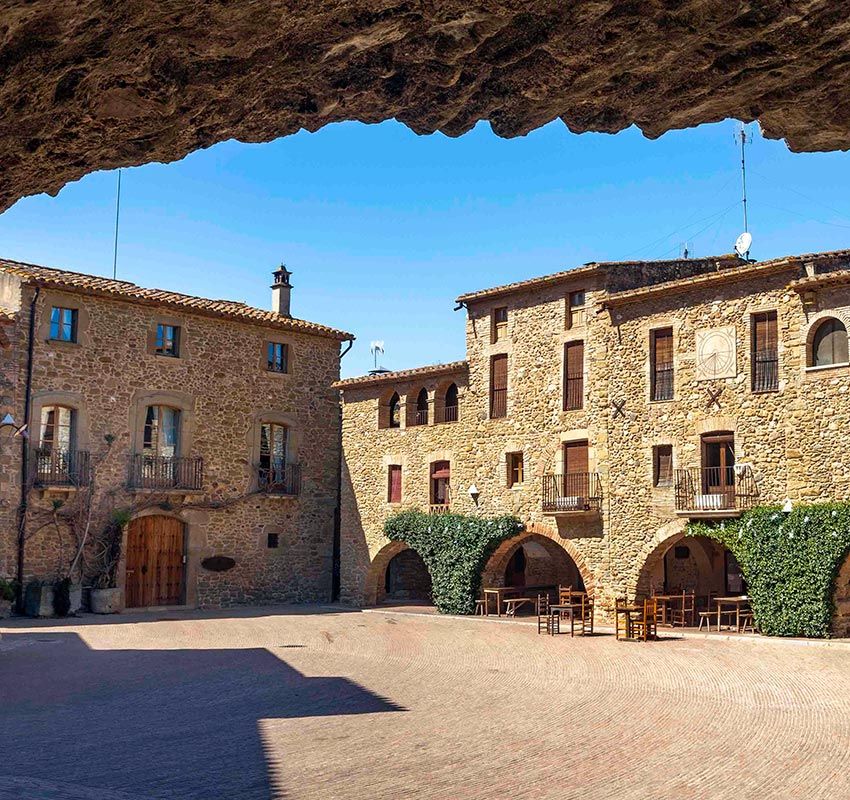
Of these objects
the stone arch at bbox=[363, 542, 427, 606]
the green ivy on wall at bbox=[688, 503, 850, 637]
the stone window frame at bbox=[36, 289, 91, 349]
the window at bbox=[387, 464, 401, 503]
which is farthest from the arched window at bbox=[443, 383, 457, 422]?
the stone window frame at bbox=[36, 289, 91, 349]

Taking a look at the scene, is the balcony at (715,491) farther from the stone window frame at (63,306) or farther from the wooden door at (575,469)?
the stone window frame at (63,306)

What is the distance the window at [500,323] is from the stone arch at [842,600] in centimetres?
1125

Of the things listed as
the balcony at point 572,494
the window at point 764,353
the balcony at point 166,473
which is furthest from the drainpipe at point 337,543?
the window at point 764,353

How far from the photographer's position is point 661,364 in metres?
24.4

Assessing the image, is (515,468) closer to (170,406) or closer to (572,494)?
(572,494)

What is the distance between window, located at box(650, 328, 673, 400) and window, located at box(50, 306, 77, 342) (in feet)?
52.0

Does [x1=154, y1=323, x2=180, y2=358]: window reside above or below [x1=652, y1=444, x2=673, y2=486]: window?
above

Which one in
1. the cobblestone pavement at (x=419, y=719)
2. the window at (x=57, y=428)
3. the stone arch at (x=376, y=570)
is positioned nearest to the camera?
the cobblestone pavement at (x=419, y=719)

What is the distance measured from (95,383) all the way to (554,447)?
12984 mm

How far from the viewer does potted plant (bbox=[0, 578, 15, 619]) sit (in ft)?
80.7

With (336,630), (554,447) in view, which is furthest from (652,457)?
(336,630)

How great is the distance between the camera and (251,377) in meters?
30.4

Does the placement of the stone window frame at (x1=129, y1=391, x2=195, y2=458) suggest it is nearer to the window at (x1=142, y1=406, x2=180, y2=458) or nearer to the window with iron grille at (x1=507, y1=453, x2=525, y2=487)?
the window at (x1=142, y1=406, x2=180, y2=458)

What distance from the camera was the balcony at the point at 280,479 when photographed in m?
A: 30.4
